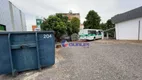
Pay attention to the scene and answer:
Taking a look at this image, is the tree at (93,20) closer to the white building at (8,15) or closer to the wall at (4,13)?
the white building at (8,15)

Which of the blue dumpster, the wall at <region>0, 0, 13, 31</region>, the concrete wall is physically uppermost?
the wall at <region>0, 0, 13, 31</region>

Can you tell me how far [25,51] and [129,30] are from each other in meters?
20.3

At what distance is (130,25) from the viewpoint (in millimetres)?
19922

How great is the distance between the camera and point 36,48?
4824 millimetres

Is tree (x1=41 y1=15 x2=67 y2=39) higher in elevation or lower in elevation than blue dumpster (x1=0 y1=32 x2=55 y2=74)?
higher

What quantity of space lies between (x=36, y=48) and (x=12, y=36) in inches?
43.4

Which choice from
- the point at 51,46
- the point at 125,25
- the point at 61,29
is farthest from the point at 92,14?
the point at 51,46

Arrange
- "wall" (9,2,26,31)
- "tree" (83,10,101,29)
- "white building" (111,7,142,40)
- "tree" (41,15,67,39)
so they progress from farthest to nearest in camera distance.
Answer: "tree" (83,10,101,29) < "tree" (41,15,67,39) < "white building" (111,7,142,40) < "wall" (9,2,26,31)

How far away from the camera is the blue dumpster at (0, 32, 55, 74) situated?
14.3 ft

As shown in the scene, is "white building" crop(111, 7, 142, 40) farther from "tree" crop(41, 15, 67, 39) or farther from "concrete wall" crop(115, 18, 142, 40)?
"tree" crop(41, 15, 67, 39)

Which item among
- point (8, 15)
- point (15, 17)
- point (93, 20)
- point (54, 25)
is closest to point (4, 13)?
point (8, 15)

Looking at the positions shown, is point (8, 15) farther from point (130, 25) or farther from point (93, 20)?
point (93, 20)

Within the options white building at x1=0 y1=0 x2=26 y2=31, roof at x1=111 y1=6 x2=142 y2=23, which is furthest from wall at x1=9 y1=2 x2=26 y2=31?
roof at x1=111 y1=6 x2=142 y2=23

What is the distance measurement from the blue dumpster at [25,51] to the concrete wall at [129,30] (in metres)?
18.0
